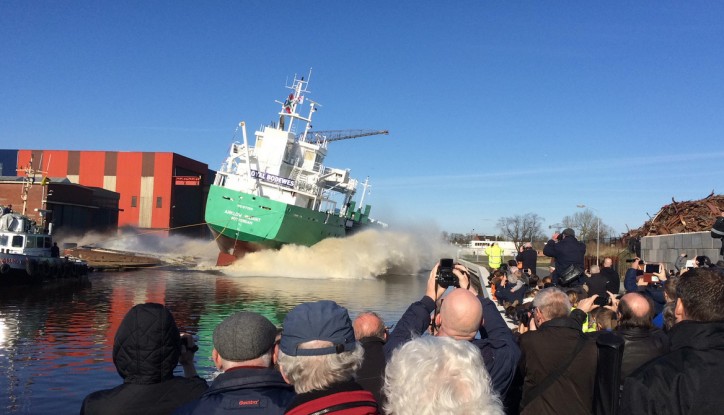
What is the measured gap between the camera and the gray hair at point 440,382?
2.30 metres

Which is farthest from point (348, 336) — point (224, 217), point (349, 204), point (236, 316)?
point (349, 204)

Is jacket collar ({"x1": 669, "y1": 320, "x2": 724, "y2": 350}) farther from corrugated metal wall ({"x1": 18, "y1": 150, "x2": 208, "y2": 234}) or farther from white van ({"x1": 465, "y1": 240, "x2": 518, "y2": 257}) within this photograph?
corrugated metal wall ({"x1": 18, "y1": 150, "x2": 208, "y2": 234})

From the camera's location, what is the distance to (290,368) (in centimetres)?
279

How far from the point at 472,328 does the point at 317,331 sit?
103cm

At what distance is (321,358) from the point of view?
2787 mm

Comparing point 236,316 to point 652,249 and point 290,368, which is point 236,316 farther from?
point 652,249

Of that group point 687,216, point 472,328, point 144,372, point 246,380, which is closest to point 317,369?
point 246,380

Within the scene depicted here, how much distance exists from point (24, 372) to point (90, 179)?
60.8 m

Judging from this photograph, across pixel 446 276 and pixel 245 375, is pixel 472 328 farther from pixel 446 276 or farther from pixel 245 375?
pixel 245 375

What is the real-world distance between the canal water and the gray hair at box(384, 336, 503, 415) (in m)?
6.98

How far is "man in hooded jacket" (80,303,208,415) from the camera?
335 centimetres

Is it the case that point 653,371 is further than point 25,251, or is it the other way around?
point 25,251

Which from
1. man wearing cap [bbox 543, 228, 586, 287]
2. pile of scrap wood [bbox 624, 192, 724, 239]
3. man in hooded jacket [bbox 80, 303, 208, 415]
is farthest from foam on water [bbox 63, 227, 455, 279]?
man in hooded jacket [bbox 80, 303, 208, 415]

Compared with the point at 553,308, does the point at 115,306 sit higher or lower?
lower
